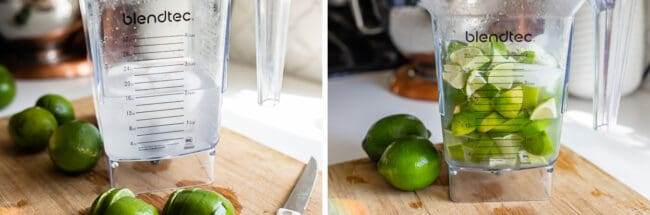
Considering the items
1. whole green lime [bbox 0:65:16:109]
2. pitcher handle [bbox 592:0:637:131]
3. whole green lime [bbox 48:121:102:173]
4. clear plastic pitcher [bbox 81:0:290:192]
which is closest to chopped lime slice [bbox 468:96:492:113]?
pitcher handle [bbox 592:0:637:131]

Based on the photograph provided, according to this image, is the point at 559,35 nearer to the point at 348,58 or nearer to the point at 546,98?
the point at 546,98

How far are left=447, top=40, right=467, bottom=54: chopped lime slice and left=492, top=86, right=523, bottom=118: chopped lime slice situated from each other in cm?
7

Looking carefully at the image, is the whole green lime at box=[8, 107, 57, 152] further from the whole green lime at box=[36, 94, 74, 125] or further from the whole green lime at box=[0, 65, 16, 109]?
the whole green lime at box=[0, 65, 16, 109]

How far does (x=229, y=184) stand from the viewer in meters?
0.97

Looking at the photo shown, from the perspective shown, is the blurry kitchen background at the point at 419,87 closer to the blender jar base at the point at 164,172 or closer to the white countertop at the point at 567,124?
the white countertop at the point at 567,124

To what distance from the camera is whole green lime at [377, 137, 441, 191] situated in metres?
0.93

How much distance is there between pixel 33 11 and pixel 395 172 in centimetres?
84

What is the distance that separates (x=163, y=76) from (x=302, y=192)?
0.21 m

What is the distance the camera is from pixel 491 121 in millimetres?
890

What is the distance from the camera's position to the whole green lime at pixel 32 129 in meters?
1.07

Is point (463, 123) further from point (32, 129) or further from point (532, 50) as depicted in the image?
point (32, 129)

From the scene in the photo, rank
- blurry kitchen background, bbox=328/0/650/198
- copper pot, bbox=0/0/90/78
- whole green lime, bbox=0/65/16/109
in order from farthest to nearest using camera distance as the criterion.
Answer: copper pot, bbox=0/0/90/78 → whole green lime, bbox=0/65/16/109 → blurry kitchen background, bbox=328/0/650/198

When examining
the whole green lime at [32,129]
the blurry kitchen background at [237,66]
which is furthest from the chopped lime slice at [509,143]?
the whole green lime at [32,129]

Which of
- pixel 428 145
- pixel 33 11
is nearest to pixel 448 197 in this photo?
pixel 428 145
